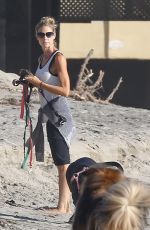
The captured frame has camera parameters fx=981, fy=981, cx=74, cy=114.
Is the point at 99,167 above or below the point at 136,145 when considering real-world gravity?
above

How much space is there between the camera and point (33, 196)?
8.88m

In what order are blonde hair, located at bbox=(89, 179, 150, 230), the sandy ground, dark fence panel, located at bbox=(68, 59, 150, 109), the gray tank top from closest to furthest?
1. blonde hair, located at bbox=(89, 179, 150, 230)
2. the gray tank top
3. the sandy ground
4. dark fence panel, located at bbox=(68, 59, 150, 109)

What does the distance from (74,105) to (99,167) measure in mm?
10105

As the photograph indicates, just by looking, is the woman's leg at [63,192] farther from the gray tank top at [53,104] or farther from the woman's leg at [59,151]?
the gray tank top at [53,104]

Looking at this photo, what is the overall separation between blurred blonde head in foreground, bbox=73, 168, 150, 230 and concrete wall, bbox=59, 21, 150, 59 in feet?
47.9

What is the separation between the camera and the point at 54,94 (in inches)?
301

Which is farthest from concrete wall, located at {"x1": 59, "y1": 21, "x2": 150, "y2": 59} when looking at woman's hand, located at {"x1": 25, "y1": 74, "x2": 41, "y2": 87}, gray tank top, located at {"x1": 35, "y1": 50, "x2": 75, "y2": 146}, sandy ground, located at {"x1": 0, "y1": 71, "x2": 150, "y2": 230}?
woman's hand, located at {"x1": 25, "y1": 74, "x2": 41, "y2": 87}

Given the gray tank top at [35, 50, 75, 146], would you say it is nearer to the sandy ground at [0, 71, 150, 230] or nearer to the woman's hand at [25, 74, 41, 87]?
the woman's hand at [25, 74, 41, 87]

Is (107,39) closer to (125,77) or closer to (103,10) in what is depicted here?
(103,10)

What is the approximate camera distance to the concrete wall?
18531 millimetres

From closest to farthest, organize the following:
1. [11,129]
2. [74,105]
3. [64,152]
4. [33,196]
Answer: [64,152]
[33,196]
[11,129]
[74,105]

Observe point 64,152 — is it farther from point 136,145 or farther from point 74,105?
point 74,105

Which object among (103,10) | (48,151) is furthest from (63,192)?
(103,10)

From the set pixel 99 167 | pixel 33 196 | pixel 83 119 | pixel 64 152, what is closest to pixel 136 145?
pixel 83 119
